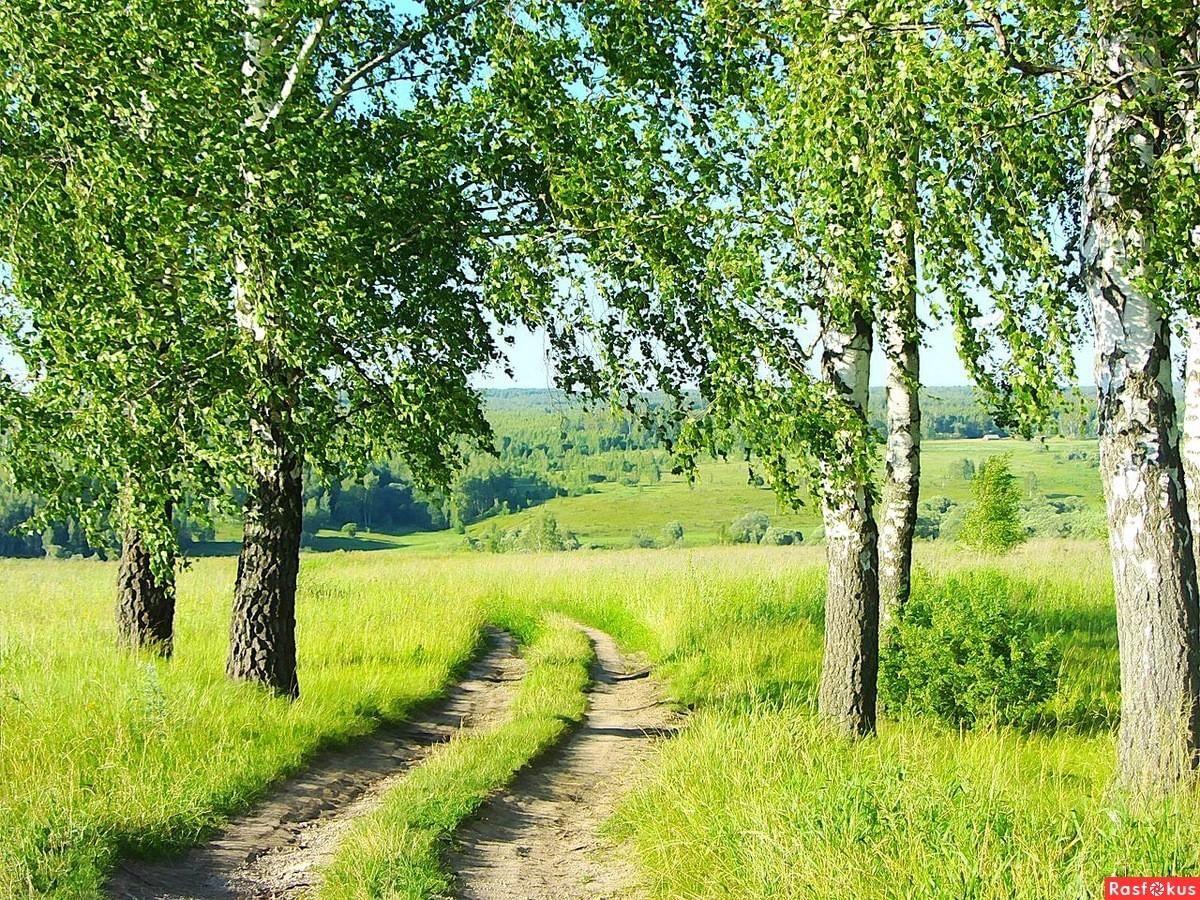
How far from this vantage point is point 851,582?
8961mm

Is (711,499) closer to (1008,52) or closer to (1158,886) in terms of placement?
(1008,52)

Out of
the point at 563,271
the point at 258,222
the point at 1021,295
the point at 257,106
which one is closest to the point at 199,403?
the point at 258,222

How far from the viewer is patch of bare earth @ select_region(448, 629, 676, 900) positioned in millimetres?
6664

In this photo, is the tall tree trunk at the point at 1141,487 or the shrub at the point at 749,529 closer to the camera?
the tall tree trunk at the point at 1141,487

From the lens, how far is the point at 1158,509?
267 inches

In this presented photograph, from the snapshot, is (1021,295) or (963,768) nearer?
(1021,295)

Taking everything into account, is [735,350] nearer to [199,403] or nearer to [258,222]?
[258,222]

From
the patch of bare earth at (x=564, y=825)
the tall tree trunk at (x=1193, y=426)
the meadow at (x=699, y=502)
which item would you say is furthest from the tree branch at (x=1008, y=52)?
the meadow at (x=699, y=502)

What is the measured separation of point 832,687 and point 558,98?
18.0 feet

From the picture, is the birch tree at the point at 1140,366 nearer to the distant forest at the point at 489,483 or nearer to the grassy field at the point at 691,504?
the distant forest at the point at 489,483

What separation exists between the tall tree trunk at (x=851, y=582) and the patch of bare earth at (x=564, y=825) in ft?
6.14

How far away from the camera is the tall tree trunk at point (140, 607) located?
12.2m

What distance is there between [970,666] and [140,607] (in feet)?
30.3

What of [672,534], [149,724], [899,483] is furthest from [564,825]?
[672,534]
